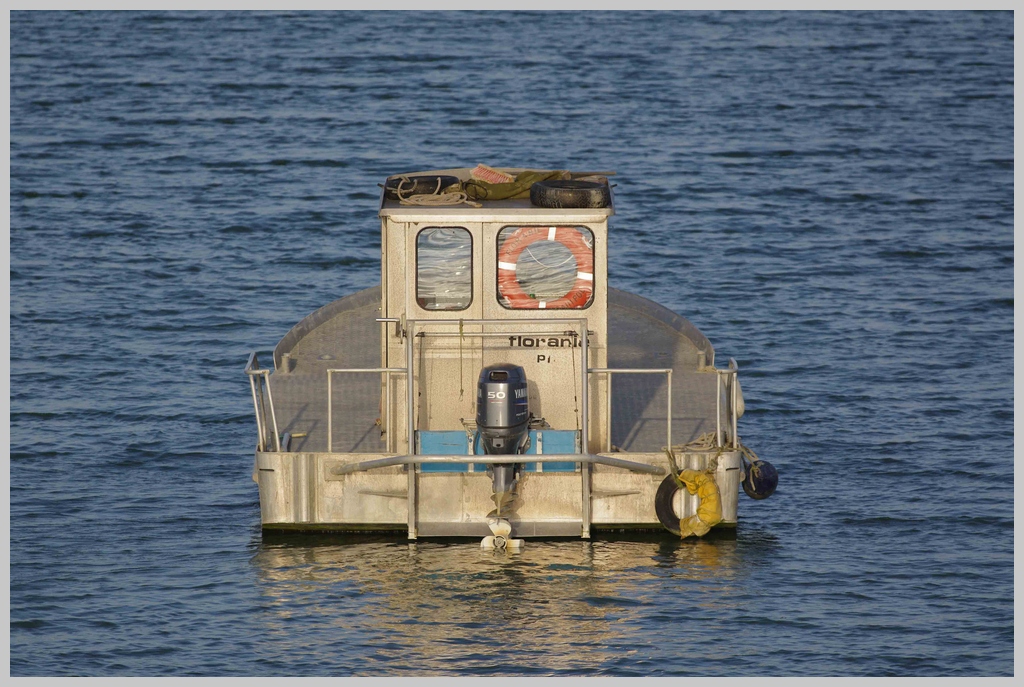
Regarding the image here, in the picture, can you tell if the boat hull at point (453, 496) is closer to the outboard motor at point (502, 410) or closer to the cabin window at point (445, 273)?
the outboard motor at point (502, 410)

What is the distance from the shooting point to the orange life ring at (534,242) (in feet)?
55.7

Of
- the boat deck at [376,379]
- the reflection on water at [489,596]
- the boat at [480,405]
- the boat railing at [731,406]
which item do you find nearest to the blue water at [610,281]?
the reflection on water at [489,596]

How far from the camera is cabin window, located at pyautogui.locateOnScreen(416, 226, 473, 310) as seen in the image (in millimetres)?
17016

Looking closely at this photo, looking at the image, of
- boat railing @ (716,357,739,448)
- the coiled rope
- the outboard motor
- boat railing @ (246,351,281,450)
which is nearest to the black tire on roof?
the coiled rope

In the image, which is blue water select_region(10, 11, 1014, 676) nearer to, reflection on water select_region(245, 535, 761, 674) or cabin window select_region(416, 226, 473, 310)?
reflection on water select_region(245, 535, 761, 674)

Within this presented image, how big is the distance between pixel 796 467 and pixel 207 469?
6.82m

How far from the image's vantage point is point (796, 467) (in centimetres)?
2056

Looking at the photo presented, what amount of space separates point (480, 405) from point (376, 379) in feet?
14.0

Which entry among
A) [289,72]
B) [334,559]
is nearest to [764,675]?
[334,559]

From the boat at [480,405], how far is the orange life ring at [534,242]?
0.04 feet

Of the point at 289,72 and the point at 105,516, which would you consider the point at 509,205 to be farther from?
the point at 289,72

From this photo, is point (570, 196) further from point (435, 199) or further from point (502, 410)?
point (502, 410)

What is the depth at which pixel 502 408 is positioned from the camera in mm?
16328

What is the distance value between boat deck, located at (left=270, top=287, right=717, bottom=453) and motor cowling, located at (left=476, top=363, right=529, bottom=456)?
5.20 feet
